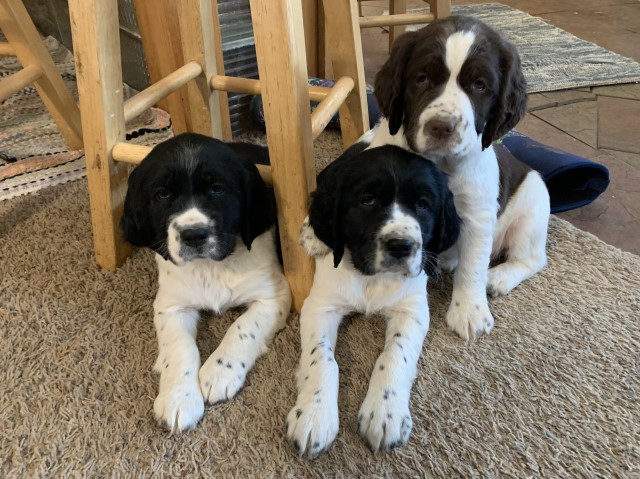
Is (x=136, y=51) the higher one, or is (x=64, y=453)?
(x=136, y=51)

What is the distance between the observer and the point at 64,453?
1.46 meters

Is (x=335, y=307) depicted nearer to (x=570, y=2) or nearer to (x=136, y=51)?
(x=136, y=51)

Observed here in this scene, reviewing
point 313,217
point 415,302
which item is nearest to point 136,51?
point 313,217

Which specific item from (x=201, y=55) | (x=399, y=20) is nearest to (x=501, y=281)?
(x=201, y=55)

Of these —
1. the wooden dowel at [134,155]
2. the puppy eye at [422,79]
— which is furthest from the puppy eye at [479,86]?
the wooden dowel at [134,155]

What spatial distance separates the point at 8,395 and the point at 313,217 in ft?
3.55

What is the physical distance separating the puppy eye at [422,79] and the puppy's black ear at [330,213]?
349 mm

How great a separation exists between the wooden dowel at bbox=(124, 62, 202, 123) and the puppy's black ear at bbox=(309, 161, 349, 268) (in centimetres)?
88

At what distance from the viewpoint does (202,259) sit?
170 cm

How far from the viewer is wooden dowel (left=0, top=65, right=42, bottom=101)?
241 cm

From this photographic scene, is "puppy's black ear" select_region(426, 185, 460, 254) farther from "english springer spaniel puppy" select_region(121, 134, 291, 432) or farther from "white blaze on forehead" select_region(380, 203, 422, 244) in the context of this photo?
"english springer spaniel puppy" select_region(121, 134, 291, 432)

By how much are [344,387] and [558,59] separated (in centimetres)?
407

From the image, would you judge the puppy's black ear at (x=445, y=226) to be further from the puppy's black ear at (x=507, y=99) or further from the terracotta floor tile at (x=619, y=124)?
the terracotta floor tile at (x=619, y=124)

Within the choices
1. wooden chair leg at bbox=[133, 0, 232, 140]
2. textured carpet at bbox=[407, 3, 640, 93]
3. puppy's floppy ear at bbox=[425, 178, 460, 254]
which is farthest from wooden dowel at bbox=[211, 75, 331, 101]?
textured carpet at bbox=[407, 3, 640, 93]
